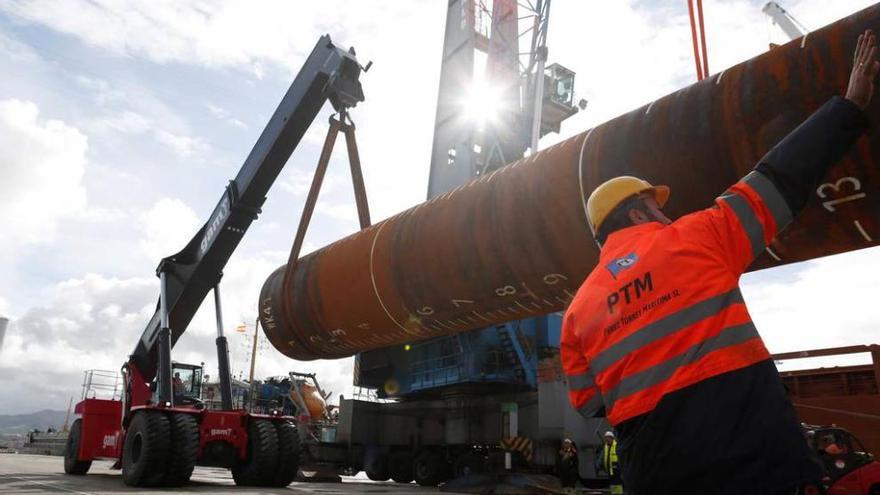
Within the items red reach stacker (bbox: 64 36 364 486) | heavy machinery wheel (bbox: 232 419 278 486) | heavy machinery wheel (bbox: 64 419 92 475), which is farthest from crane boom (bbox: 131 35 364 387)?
heavy machinery wheel (bbox: 232 419 278 486)

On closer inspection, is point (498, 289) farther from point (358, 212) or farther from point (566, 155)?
point (358, 212)

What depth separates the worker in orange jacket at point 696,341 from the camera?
1.54m

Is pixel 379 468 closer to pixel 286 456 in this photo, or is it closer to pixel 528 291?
pixel 286 456

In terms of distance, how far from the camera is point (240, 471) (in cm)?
960

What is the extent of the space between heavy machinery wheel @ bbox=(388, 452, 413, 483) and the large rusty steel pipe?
331 inches

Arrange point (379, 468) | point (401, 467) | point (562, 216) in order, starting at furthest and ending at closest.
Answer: point (379, 468) < point (401, 467) < point (562, 216)

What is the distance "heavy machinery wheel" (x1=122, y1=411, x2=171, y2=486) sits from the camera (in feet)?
26.9

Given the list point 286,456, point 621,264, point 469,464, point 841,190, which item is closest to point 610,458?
point 469,464

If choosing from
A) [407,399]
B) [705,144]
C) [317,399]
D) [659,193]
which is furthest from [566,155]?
[317,399]

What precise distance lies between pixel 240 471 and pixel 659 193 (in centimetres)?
911

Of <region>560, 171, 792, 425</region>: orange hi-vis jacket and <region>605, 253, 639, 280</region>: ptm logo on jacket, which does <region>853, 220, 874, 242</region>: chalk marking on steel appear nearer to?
<region>560, 171, 792, 425</region>: orange hi-vis jacket

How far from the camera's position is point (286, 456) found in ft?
31.7

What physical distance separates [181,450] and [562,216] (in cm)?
642

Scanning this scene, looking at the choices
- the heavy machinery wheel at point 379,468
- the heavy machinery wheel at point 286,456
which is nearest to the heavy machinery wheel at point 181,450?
the heavy machinery wheel at point 286,456
